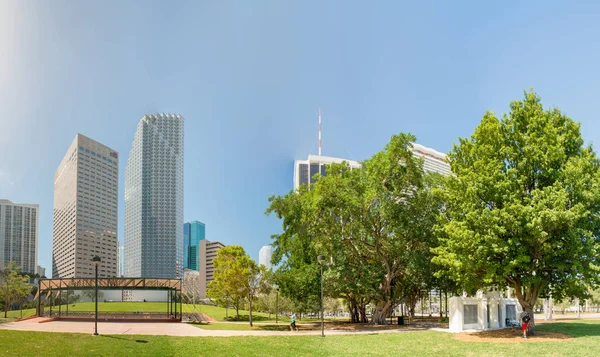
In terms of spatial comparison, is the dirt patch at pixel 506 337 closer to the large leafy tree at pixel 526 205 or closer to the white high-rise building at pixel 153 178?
the large leafy tree at pixel 526 205

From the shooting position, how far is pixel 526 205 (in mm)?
24219

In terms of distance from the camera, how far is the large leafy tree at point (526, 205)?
23.3 m

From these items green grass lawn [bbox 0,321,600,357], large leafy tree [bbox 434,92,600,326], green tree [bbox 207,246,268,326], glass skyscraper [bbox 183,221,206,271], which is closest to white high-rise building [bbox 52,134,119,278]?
green grass lawn [bbox 0,321,600,357]

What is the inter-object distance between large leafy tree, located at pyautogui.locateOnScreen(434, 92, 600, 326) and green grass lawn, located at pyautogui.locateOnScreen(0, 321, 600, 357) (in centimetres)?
363

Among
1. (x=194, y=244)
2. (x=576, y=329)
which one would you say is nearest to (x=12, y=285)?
(x=576, y=329)

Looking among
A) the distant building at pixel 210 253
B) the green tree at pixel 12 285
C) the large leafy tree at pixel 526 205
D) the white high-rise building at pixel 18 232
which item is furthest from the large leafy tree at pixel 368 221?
the distant building at pixel 210 253

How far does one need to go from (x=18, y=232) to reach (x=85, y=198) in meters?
3.31

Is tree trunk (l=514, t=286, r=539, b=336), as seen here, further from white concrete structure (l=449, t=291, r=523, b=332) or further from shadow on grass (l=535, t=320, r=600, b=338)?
white concrete structure (l=449, t=291, r=523, b=332)

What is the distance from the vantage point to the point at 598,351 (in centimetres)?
1764

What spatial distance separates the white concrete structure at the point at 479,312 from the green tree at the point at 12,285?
75.7 feet

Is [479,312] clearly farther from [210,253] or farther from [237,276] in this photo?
[210,253]

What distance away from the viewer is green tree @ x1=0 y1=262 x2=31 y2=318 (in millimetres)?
21722

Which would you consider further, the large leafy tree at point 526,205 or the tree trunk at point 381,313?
the tree trunk at point 381,313

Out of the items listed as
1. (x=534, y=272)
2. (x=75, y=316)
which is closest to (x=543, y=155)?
(x=534, y=272)
